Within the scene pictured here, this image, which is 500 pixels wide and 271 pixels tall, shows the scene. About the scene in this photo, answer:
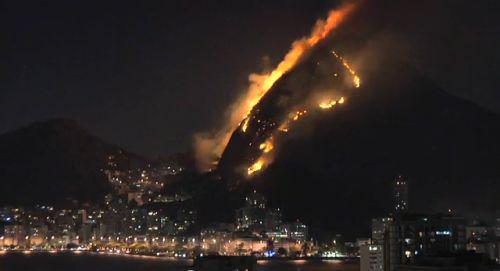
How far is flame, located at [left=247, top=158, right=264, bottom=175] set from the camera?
2889 inches

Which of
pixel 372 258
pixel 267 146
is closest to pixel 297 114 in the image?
pixel 267 146

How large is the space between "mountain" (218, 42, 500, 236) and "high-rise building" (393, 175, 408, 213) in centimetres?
54

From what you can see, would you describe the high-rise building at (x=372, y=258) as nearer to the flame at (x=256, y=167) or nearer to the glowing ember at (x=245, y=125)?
the flame at (x=256, y=167)

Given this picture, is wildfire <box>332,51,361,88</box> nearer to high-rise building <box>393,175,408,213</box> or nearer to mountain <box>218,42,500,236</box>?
mountain <box>218,42,500,236</box>

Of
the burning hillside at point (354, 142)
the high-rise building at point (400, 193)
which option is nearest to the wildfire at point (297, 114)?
the burning hillside at point (354, 142)

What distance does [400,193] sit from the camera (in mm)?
60875

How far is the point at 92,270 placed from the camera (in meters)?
48.8

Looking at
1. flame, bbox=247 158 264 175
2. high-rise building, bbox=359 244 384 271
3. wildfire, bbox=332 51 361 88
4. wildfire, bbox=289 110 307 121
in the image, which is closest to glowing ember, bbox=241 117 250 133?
flame, bbox=247 158 264 175

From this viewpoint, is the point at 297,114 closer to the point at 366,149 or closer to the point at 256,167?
the point at 256,167

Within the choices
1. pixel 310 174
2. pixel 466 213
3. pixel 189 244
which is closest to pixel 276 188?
pixel 310 174

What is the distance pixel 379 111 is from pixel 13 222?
44472 mm

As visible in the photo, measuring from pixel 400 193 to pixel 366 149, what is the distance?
905cm

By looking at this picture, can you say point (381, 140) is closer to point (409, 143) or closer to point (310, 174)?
point (409, 143)

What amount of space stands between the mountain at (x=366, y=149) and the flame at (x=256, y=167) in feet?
1.98
